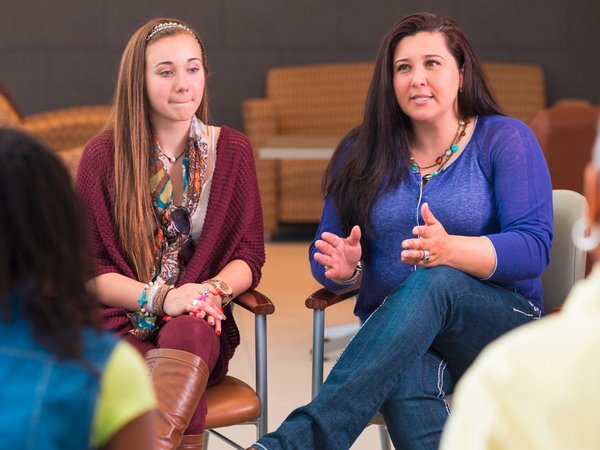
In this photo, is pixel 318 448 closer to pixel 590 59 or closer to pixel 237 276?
pixel 237 276

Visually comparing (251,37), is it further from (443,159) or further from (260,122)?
(443,159)

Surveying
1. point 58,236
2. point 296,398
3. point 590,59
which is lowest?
point 296,398

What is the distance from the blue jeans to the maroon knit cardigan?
370mm

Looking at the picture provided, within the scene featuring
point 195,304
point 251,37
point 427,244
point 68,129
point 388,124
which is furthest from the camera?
point 251,37

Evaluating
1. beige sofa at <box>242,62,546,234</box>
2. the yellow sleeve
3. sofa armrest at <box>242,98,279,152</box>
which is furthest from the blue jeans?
sofa armrest at <box>242,98,279,152</box>

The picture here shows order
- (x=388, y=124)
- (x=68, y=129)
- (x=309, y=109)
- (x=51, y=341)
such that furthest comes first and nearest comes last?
(x=309, y=109), (x=68, y=129), (x=388, y=124), (x=51, y=341)

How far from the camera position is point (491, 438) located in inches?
41.4

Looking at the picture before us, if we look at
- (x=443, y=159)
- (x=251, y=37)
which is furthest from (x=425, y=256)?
(x=251, y=37)

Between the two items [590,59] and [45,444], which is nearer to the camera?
[45,444]

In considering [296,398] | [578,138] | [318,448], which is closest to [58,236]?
[318,448]

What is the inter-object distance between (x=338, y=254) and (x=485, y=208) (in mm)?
355

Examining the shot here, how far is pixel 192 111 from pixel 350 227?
0.47m

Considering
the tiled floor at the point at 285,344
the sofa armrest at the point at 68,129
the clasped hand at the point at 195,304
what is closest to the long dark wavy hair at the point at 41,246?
the clasped hand at the point at 195,304

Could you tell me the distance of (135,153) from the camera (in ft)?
8.76
